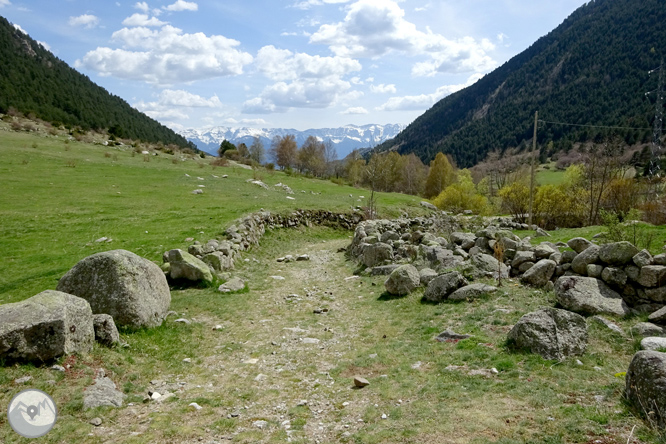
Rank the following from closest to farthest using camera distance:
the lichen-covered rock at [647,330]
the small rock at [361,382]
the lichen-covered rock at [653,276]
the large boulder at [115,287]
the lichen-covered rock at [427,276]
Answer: the small rock at [361,382] < the lichen-covered rock at [647,330] < the lichen-covered rock at [653,276] < the large boulder at [115,287] < the lichen-covered rock at [427,276]

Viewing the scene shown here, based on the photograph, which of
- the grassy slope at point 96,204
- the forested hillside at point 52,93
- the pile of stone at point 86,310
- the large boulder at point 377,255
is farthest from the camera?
the forested hillside at point 52,93

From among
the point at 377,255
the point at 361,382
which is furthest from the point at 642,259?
the point at 377,255

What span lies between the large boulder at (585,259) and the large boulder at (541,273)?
69cm

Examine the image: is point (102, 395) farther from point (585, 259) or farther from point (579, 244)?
point (579, 244)

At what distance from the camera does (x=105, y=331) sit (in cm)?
841

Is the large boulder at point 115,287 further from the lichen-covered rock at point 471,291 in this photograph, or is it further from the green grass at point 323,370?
the lichen-covered rock at point 471,291

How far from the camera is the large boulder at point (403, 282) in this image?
13.8 meters

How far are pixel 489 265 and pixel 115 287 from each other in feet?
37.8

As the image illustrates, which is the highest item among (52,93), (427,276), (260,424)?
(52,93)

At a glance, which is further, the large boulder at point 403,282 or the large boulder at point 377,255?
the large boulder at point 377,255

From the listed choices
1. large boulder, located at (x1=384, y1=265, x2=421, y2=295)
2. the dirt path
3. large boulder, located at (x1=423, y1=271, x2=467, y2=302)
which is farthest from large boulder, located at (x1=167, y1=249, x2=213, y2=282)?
large boulder, located at (x1=423, y1=271, x2=467, y2=302)

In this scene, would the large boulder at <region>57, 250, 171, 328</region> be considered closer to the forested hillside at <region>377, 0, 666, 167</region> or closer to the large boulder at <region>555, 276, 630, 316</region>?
the large boulder at <region>555, 276, 630, 316</region>

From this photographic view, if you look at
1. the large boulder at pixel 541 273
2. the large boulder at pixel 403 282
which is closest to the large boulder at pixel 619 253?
the large boulder at pixel 541 273

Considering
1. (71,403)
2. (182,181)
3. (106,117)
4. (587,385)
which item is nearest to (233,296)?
(71,403)
